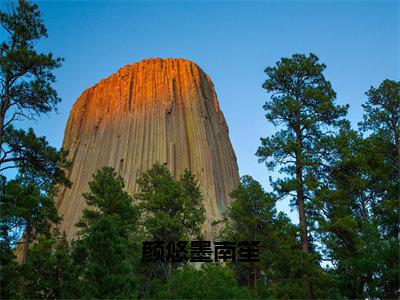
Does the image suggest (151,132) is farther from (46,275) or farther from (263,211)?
(46,275)

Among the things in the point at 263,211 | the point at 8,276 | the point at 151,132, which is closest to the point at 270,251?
the point at 263,211

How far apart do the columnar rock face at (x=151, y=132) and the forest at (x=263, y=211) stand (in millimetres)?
25491

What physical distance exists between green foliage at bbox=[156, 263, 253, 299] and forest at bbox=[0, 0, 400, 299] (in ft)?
0.18

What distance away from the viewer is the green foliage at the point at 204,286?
2072 centimetres

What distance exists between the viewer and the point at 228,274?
2294 cm

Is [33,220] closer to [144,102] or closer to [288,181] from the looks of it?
[288,181]

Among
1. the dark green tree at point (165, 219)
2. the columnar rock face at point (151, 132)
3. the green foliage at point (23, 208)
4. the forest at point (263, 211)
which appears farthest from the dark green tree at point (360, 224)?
the columnar rock face at point (151, 132)

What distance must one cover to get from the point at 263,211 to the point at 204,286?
29.1 ft

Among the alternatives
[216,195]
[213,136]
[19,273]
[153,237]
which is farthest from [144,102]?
[19,273]

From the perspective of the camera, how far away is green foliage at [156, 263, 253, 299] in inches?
816

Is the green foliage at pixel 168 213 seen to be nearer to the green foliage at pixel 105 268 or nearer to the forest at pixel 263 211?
the forest at pixel 263 211

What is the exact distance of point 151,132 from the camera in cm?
6241

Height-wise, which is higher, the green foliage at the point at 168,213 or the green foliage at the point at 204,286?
the green foliage at the point at 168,213

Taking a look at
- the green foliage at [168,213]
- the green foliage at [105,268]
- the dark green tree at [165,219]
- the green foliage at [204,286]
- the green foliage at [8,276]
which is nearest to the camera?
the green foliage at [105,268]
